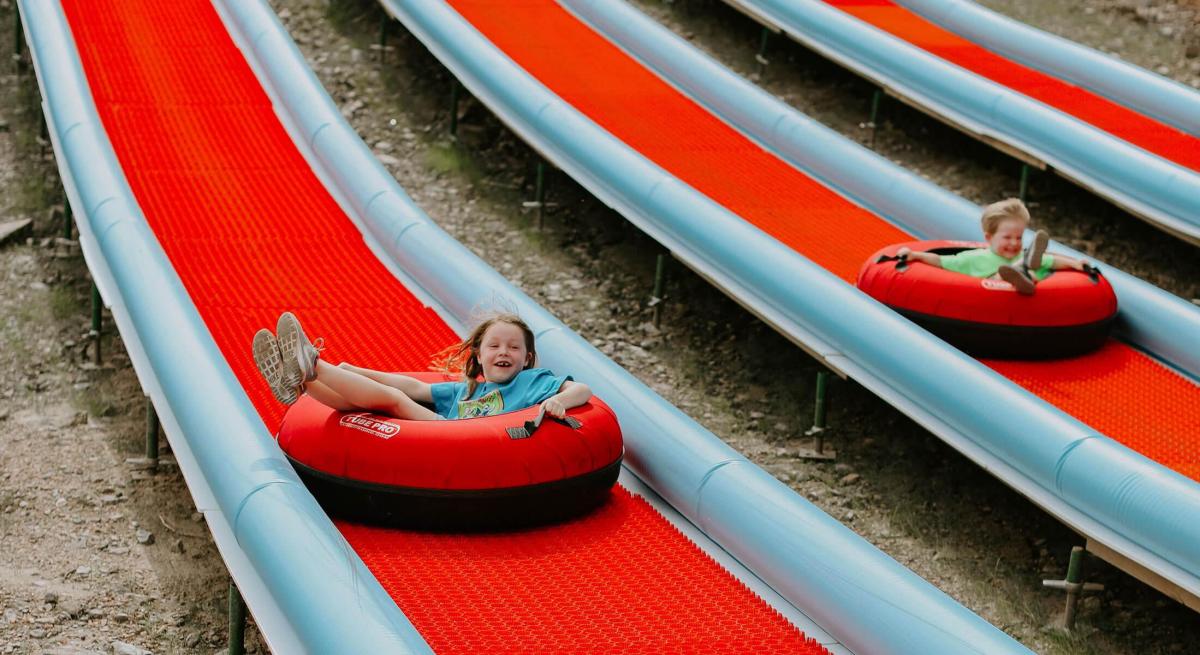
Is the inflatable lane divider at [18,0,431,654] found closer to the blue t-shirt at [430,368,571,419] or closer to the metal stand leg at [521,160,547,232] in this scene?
the blue t-shirt at [430,368,571,419]

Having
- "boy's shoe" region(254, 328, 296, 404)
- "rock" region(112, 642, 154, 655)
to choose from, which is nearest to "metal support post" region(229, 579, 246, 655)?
"rock" region(112, 642, 154, 655)

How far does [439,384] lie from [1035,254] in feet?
7.20

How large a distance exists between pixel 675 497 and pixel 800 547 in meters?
0.52

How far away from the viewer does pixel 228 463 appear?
3.67 metres

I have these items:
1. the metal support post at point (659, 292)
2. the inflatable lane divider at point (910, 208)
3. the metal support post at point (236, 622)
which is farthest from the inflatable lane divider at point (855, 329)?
the metal support post at point (236, 622)

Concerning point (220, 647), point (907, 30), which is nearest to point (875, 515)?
point (220, 647)

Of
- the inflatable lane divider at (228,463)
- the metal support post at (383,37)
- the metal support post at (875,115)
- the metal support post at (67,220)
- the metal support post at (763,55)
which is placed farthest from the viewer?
the metal support post at (763,55)

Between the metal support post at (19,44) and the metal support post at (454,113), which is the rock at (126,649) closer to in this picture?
the metal support post at (454,113)

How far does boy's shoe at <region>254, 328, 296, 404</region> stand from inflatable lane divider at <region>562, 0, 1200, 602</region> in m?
2.04

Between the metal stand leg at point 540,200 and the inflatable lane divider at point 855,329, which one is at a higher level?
the inflatable lane divider at point 855,329

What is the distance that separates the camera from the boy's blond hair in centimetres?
498

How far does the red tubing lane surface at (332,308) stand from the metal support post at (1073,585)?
3.34ft

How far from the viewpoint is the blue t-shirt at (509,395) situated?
3.80m

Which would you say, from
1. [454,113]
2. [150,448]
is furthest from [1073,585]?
[454,113]
